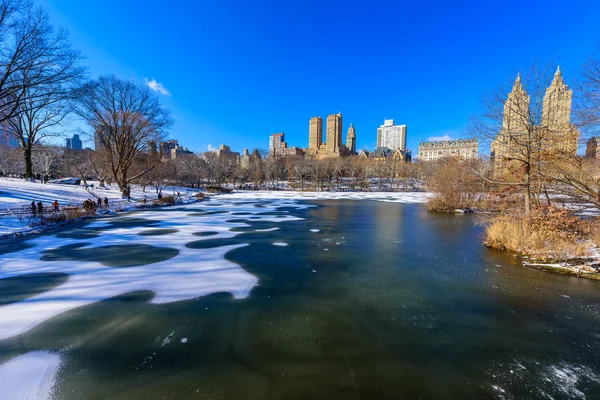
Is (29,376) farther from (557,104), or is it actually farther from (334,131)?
(334,131)

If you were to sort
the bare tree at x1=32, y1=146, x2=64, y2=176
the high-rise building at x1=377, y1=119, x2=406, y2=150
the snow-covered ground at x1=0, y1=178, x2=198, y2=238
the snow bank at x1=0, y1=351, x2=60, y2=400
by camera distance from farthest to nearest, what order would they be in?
1. the high-rise building at x1=377, y1=119, x2=406, y2=150
2. the bare tree at x1=32, y1=146, x2=64, y2=176
3. the snow-covered ground at x1=0, y1=178, x2=198, y2=238
4. the snow bank at x1=0, y1=351, x2=60, y2=400

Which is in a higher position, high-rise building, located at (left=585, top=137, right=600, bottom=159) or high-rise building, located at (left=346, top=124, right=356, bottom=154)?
high-rise building, located at (left=346, top=124, right=356, bottom=154)

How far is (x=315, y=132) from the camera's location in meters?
157

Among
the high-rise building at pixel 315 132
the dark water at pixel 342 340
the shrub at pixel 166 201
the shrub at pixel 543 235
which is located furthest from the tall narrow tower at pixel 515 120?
the high-rise building at pixel 315 132

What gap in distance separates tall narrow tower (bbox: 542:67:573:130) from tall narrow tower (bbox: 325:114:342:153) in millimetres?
133032

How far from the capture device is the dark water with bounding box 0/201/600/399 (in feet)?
9.30

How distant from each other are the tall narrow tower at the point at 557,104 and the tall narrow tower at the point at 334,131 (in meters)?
133

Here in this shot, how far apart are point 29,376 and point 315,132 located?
161 metres

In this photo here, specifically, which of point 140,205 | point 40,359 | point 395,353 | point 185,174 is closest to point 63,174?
point 185,174

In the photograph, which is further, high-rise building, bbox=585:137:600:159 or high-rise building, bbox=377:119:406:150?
high-rise building, bbox=377:119:406:150

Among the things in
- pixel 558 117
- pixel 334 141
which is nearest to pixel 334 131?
pixel 334 141

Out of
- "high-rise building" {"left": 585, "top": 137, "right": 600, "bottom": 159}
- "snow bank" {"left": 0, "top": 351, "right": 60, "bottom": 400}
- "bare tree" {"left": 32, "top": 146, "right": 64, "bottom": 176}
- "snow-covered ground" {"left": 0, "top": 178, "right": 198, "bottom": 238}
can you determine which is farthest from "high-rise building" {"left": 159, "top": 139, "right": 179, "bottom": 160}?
"high-rise building" {"left": 585, "top": 137, "right": 600, "bottom": 159}

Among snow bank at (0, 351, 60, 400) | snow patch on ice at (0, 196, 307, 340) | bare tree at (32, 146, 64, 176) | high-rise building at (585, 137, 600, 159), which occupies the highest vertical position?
bare tree at (32, 146, 64, 176)

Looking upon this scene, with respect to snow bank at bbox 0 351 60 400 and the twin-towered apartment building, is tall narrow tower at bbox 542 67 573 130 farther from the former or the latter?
the twin-towered apartment building
